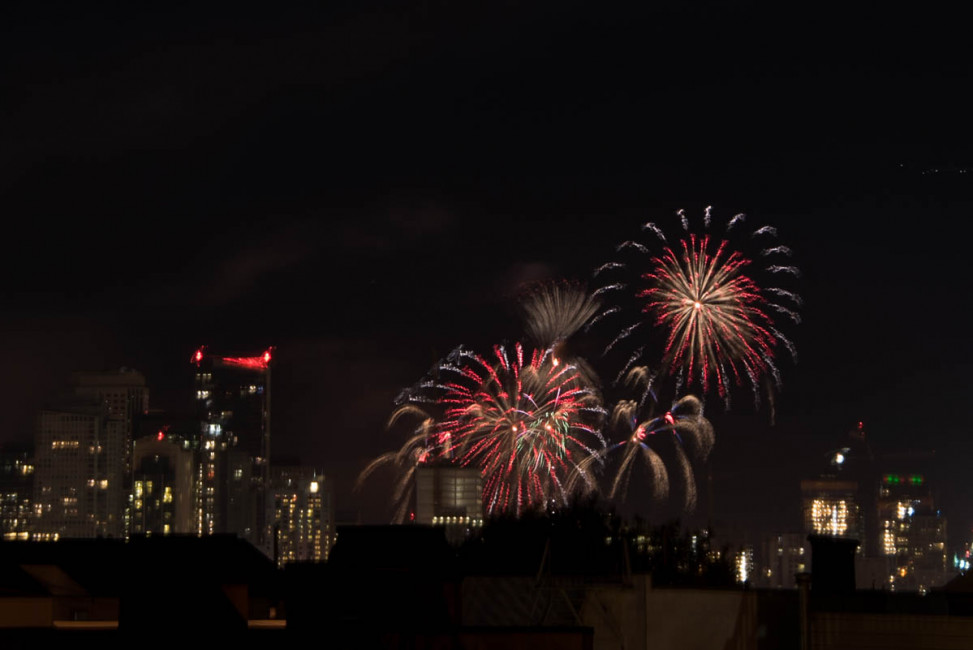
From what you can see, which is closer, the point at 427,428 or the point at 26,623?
the point at 26,623

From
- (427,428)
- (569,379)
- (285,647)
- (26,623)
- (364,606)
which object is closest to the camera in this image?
(285,647)

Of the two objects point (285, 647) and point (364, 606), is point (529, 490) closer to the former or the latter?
point (364, 606)

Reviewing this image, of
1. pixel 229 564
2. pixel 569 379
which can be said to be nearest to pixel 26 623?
pixel 229 564

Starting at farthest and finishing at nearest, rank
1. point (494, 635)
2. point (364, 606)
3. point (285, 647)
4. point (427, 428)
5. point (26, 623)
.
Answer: point (427, 428) < point (26, 623) < point (364, 606) < point (494, 635) < point (285, 647)

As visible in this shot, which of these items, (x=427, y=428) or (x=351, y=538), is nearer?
(x=351, y=538)

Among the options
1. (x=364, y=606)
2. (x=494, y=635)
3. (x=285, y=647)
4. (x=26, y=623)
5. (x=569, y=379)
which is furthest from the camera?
(x=569, y=379)

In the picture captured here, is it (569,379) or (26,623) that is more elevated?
(569,379)

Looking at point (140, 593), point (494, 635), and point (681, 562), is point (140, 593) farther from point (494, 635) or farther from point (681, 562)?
point (681, 562)

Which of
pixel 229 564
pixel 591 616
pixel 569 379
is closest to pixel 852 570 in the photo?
pixel 591 616

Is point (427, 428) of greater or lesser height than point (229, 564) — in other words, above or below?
above

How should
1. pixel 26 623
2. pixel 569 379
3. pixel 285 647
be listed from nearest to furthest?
pixel 285 647
pixel 26 623
pixel 569 379
